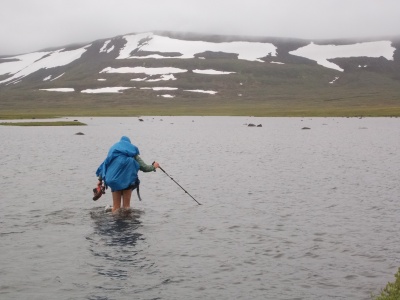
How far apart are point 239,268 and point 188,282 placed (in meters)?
1.73

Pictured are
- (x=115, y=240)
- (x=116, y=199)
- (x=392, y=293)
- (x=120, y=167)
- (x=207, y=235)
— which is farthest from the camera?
(x=116, y=199)

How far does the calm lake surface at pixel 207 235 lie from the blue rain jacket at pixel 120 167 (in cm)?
138

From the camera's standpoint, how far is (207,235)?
18.6 metres

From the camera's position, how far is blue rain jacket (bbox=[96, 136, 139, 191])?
2066 cm

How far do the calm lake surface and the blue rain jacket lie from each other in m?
1.38

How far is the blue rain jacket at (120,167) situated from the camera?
2066 centimetres

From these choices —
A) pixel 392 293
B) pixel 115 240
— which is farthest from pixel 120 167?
pixel 392 293

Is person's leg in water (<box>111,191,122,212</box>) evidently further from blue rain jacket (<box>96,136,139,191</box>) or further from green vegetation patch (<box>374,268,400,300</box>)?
green vegetation patch (<box>374,268,400,300</box>)

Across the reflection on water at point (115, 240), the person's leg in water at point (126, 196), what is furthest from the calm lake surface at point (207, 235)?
the person's leg in water at point (126, 196)

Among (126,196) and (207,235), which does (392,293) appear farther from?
(126,196)

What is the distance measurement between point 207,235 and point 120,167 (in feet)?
14.3

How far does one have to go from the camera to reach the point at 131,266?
15023mm

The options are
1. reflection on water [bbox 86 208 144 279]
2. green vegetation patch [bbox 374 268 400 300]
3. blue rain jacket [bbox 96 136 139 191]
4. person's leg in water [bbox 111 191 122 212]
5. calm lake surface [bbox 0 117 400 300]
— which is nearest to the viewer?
green vegetation patch [bbox 374 268 400 300]

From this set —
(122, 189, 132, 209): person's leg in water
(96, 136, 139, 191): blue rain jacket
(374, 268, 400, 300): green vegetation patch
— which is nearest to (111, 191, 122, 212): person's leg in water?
(122, 189, 132, 209): person's leg in water
